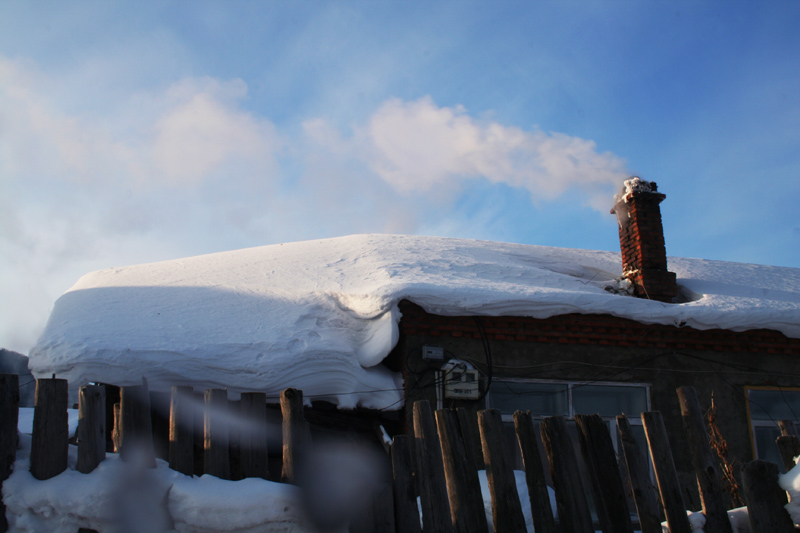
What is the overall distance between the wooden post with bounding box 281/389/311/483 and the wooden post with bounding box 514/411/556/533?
3.96ft

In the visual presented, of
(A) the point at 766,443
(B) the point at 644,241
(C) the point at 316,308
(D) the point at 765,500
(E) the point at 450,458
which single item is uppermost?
(B) the point at 644,241

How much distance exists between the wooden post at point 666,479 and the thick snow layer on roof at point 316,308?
9.83 ft

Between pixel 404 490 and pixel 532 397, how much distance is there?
3.72 metres

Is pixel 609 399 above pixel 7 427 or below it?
below

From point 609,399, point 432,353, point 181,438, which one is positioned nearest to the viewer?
point 181,438

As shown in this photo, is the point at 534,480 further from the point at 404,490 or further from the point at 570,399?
the point at 570,399

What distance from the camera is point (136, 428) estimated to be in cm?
334

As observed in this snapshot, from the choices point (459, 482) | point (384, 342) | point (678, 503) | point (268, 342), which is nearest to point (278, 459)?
point (268, 342)

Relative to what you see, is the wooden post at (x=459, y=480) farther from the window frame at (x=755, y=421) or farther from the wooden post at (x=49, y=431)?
the window frame at (x=755, y=421)

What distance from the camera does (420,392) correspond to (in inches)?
240

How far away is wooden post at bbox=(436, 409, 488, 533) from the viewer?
3.14 metres

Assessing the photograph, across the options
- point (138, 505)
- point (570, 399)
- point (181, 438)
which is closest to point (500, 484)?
point (181, 438)

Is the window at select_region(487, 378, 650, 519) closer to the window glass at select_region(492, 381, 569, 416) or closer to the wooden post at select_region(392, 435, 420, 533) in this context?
the window glass at select_region(492, 381, 569, 416)

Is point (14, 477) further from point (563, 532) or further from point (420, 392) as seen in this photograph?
point (420, 392)
